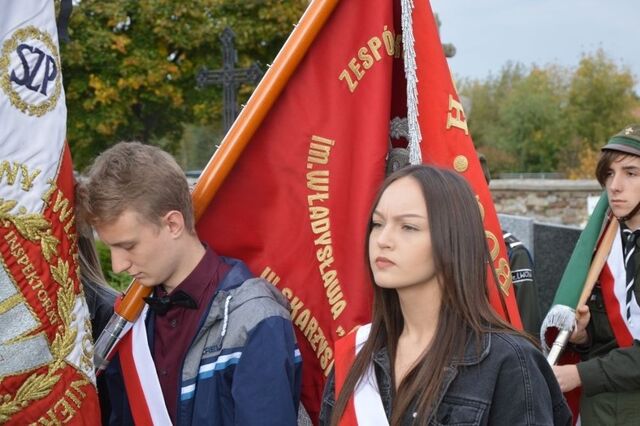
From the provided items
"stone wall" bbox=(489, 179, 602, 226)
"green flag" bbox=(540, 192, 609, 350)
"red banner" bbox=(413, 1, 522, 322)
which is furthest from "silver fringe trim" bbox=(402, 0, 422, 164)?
"stone wall" bbox=(489, 179, 602, 226)

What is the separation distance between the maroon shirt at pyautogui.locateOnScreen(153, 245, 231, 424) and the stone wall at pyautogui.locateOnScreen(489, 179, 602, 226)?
1304 centimetres

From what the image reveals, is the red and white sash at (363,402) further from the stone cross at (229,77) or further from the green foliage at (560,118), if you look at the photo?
the green foliage at (560,118)

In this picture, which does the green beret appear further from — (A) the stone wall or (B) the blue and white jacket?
(A) the stone wall

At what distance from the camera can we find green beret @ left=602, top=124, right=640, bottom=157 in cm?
370

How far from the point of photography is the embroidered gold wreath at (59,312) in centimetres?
274

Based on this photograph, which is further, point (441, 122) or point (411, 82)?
point (441, 122)

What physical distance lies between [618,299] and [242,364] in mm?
1876

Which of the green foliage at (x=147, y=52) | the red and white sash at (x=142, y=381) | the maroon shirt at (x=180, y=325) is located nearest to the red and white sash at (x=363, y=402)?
the maroon shirt at (x=180, y=325)

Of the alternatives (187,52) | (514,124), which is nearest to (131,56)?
(187,52)

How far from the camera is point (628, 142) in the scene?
373 cm

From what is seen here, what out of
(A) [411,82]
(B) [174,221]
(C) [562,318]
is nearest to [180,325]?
(B) [174,221]

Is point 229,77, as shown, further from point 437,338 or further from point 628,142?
point 437,338

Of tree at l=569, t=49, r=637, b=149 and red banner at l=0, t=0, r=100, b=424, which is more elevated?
tree at l=569, t=49, r=637, b=149

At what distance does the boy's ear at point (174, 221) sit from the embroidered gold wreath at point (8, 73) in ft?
1.80
